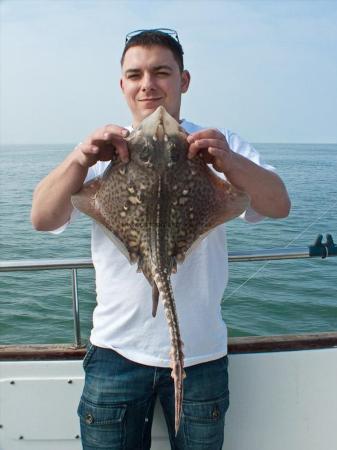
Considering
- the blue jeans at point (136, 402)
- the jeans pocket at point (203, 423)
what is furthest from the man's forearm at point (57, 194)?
the jeans pocket at point (203, 423)

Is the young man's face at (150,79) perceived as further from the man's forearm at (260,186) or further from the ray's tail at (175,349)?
the ray's tail at (175,349)

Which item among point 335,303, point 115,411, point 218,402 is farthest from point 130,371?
point 335,303

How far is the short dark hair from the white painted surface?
1.93 meters

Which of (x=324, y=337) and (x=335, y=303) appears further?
(x=335, y=303)

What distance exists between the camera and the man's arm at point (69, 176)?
191cm

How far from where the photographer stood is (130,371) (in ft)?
7.67

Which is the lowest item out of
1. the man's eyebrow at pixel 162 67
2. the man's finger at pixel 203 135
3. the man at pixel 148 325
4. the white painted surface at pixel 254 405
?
the white painted surface at pixel 254 405

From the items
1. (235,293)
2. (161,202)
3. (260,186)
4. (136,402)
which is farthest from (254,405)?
(235,293)

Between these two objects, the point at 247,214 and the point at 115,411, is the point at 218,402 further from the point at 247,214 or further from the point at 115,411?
the point at 247,214

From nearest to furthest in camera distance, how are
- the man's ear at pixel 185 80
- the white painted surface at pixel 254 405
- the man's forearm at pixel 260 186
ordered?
the man's forearm at pixel 260 186
the man's ear at pixel 185 80
the white painted surface at pixel 254 405

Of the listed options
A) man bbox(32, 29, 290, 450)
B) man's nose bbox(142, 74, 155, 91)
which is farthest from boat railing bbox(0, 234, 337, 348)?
man's nose bbox(142, 74, 155, 91)

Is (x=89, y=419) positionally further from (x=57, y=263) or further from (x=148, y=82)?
(x=148, y=82)

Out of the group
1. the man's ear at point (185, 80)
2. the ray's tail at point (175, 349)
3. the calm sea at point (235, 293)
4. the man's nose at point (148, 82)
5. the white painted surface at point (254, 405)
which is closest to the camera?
the ray's tail at point (175, 349)

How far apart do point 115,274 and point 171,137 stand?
776mm
